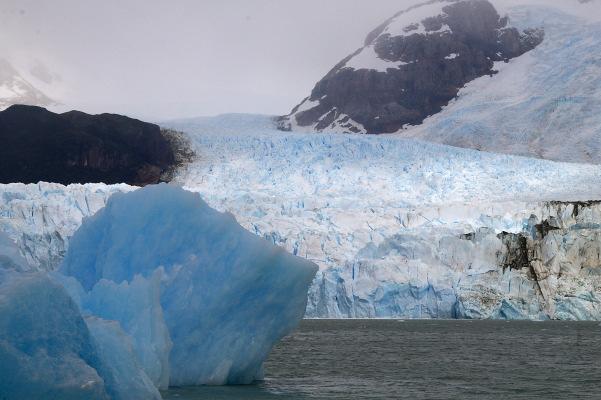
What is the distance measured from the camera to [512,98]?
192ft

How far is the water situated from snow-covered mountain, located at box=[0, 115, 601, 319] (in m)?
1.85

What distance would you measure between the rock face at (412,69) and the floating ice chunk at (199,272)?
56.1 meters

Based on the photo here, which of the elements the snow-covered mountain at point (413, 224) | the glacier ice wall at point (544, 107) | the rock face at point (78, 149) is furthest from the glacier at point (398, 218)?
the glacier ice wall at point (544, 107)

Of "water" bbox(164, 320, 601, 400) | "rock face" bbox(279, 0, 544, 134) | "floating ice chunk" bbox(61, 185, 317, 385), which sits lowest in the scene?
"water" bbox(164, 320, 601, 400)

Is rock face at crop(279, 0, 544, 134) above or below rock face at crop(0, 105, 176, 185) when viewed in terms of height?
→ above

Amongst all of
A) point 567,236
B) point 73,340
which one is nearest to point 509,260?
point 567,236

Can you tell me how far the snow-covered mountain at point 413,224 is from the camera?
28.9 m

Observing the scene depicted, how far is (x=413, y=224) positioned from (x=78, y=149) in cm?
2406

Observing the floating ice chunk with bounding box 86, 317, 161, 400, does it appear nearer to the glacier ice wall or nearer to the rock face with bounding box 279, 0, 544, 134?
the glacier ice wall

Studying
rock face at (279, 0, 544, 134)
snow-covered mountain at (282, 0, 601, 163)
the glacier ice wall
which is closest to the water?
the glacier ice wall

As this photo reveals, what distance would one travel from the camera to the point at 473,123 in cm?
5588

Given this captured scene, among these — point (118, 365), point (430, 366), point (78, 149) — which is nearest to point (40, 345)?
point (118, 365)

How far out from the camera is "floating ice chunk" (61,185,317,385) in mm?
10930

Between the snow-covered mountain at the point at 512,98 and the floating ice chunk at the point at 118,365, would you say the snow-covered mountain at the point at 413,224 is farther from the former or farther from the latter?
the floating ice chunk at the point at 118,365
